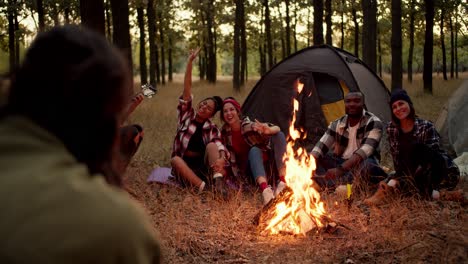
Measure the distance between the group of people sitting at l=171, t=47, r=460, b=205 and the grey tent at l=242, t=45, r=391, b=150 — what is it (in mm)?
1896

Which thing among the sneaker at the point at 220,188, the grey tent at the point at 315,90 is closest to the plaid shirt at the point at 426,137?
the sneaker at the point at 220,188

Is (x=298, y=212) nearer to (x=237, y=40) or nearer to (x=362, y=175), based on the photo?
(x=362, y=175)

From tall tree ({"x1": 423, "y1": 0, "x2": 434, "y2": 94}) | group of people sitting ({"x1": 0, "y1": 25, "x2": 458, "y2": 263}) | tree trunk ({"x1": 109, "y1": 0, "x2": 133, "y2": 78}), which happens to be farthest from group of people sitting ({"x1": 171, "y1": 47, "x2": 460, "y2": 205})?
tall tree ({"x1": 423, "y1": 0, "x2": 434, "y2": 94})

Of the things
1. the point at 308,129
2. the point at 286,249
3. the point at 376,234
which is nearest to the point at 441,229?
the point at 376,234

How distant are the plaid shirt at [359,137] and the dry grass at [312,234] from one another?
0.77 metres

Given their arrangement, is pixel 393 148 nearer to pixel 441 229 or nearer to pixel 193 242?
pixel 441 229

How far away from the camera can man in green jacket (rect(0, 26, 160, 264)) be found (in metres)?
1.12

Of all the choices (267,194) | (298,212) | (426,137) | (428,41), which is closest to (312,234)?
(298,212)

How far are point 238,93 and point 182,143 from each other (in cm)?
1328

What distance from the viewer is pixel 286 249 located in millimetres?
4566

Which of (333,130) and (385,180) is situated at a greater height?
(333,130)

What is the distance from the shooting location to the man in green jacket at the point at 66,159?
1122mm

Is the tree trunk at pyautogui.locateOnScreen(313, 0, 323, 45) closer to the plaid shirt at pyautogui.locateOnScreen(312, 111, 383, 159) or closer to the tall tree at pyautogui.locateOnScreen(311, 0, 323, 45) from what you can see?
the tall tree at pyautogui.locateOnScreen(311, 0, 323, 45)

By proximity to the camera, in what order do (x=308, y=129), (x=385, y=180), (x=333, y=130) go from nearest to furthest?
(x=385, y=180) → (x=333, y=130) → (x=308, y=129)
